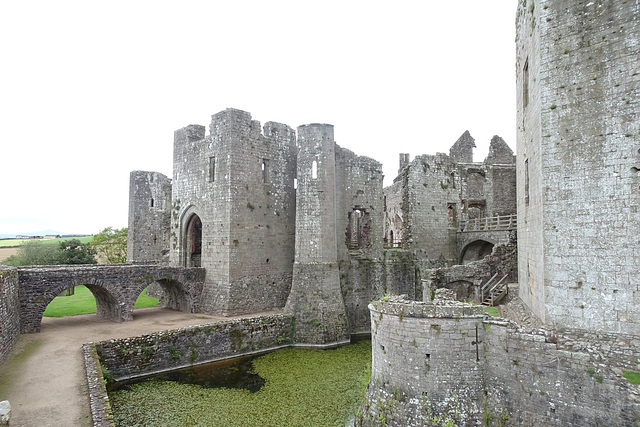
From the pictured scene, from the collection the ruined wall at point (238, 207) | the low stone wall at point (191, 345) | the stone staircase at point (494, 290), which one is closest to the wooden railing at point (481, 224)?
the stone staircase at point (494, 290)

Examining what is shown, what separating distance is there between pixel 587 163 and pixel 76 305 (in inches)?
918

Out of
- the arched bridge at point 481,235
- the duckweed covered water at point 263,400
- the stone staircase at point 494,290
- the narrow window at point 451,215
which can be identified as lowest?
the duckweed covered water at point 263,400

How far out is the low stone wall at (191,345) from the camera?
45.1ft

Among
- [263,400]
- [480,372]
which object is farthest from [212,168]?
[480,372]

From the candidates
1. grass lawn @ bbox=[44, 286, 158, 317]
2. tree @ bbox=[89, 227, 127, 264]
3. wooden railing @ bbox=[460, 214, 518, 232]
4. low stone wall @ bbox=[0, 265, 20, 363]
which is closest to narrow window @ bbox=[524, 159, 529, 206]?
wooden railing @ bbox=[460, 214, 518, 232]

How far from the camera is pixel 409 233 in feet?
71.9

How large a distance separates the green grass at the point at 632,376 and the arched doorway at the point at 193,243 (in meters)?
18.3

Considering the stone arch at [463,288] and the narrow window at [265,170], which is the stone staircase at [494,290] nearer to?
the stone arch at [463,288]

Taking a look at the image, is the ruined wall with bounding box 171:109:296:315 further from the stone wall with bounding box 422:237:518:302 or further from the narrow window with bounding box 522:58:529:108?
the narrow window with bounding box 522:58:529:108

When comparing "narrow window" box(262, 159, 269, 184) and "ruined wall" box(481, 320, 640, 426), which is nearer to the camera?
"ruined wall" box(481, 320, 640, 426)

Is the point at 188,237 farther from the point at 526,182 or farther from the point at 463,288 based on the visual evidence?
the point at 526,182

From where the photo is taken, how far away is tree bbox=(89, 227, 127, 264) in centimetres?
3569

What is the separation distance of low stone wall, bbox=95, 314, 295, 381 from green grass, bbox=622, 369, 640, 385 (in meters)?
12.1

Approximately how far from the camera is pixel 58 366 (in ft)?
38.4
